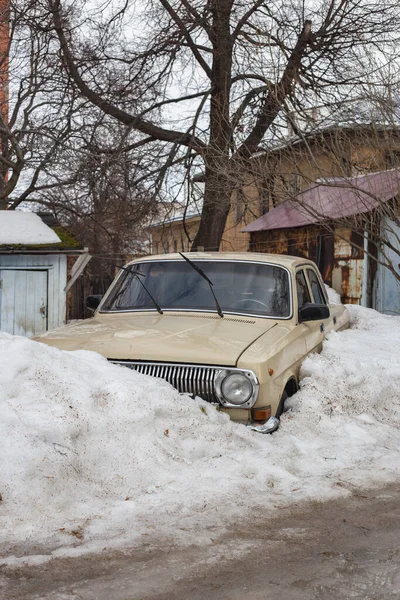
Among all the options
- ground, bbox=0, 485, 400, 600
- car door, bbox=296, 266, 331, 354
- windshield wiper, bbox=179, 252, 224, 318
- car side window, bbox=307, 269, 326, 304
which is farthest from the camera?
car side window, bbox=307, 269, 326, 304

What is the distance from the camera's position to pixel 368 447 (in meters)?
5.55

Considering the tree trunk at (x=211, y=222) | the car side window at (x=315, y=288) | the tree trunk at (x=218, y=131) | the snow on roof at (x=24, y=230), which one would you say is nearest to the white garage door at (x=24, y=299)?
the snow on roof at (x=24, y=230)

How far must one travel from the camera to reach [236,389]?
5270 mm

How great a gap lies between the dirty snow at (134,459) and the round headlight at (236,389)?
0.18 metres

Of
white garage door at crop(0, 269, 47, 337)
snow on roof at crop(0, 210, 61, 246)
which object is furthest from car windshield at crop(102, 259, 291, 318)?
white garage door at crop(0, 269, 47, 337)

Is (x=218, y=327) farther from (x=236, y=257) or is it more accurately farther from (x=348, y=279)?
(x=348, y=279)

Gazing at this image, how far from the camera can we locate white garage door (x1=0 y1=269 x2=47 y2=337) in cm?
1412

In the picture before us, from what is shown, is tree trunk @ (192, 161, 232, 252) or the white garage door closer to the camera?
the white garage door

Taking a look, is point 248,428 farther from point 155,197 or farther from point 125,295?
point 155,197

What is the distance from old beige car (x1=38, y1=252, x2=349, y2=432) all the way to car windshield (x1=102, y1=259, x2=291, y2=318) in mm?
10

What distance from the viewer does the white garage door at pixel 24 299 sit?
14125 millimetres

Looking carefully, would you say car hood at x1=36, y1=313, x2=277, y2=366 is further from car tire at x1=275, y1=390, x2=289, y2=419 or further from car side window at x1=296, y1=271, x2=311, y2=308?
car side window at x1=296, y1=271, x2=311, y2=308

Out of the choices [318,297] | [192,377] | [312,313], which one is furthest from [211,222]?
[192,377]

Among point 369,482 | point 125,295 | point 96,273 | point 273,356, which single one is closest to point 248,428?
point 273,356
